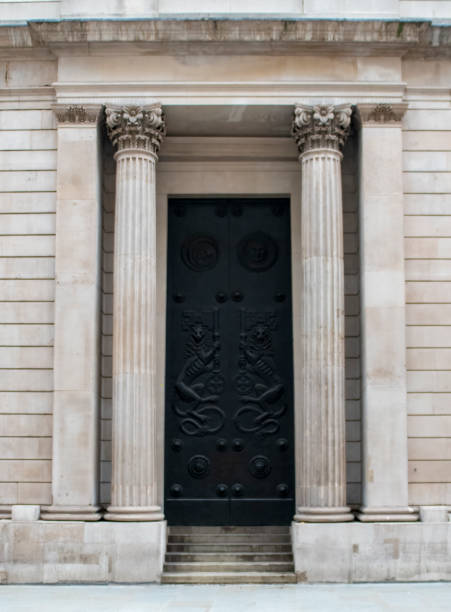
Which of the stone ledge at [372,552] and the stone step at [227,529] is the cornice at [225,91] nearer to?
the stone ledge at [372,552]

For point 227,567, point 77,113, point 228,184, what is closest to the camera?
point 227,567

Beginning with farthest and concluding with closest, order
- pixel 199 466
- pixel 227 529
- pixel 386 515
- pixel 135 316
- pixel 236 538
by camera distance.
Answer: pixel 199 466 → pixel 227 529 → pixel 236 538 → pixel 135 316 → pixel 386 515

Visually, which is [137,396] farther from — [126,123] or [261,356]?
[126,123]

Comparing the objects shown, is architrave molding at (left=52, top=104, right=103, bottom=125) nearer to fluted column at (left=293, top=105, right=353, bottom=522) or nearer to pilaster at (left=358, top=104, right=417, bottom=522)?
fluted column at (left=293, top=105, right=353, bottom=522)

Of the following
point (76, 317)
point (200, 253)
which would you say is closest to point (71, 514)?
point (76, 317)

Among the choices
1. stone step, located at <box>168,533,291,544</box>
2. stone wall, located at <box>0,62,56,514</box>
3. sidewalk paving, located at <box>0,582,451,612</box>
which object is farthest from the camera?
stone step, located at <box>168,533,291,544</box>

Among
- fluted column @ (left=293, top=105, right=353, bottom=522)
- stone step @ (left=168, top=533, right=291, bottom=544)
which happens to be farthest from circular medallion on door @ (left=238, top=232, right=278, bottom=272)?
stone step @ (left=168, top=533, right=291, bottom=544)

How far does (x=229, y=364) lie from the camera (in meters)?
21.1

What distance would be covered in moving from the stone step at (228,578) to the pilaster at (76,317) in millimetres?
1741

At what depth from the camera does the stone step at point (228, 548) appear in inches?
784

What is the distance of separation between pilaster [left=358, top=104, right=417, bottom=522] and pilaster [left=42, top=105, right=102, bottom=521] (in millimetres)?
4853

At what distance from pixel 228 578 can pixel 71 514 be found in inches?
115

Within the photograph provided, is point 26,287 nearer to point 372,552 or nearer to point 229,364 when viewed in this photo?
point 229,364

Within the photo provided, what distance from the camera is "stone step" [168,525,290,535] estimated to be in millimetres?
20562
